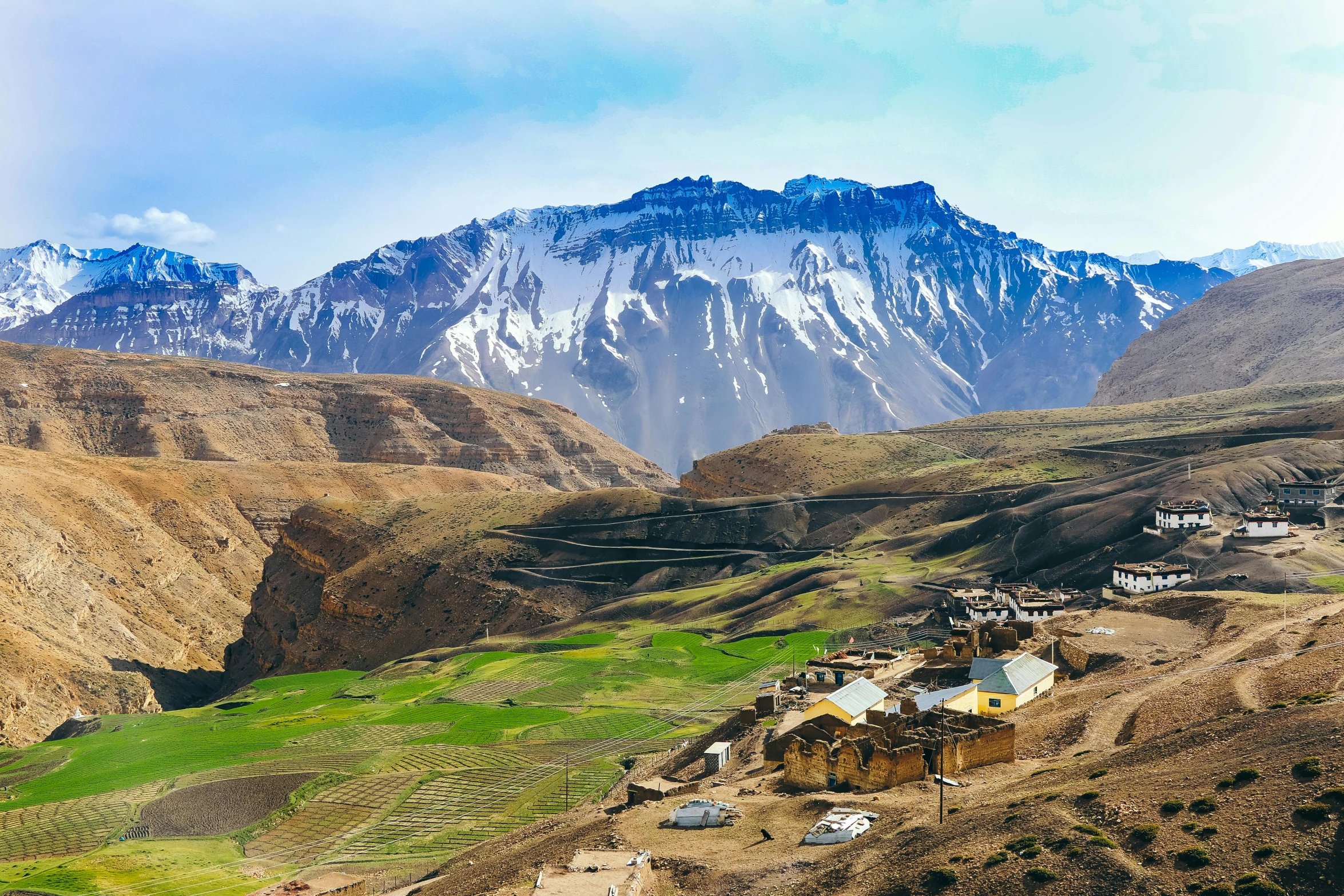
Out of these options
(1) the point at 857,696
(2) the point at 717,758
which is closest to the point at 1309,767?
(1) the point at 857,696

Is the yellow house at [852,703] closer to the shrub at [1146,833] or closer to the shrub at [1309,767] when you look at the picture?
the shrub at [1146,833]

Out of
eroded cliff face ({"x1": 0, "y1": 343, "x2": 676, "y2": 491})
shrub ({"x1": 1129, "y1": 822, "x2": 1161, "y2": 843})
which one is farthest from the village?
eroded cliff face ({"x1": 0, "y1": 343, "x2": 676, "y2": 491})

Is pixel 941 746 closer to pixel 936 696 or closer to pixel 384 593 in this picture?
pixel 936 696

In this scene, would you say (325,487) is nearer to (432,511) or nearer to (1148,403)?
(432,511)

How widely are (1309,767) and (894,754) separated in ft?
36.6

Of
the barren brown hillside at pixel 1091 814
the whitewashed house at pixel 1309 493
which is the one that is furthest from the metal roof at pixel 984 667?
the whitewashed house at pixel 1309 493

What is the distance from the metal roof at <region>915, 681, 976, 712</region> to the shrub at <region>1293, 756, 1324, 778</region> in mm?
15471

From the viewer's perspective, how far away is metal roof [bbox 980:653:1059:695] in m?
39.5

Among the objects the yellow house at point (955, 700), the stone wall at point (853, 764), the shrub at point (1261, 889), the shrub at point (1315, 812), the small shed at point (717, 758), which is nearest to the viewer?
the shrub at point (1261, 889)

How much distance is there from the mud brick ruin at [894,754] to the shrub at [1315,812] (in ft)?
34.2

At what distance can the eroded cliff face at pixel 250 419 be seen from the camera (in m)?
162

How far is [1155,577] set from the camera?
203 feet

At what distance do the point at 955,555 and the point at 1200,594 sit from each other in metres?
32.5

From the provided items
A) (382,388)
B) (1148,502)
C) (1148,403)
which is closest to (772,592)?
(1148,502)
